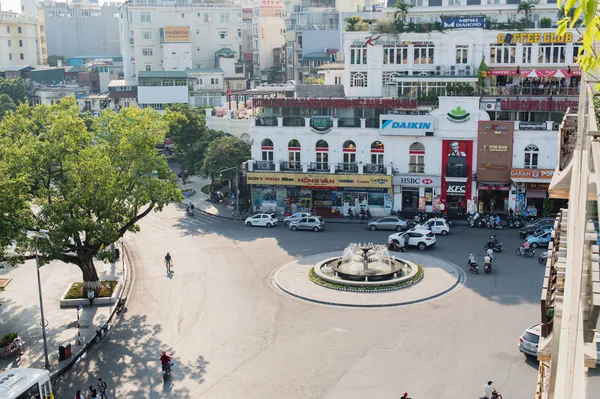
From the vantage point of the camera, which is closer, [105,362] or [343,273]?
[105,362]

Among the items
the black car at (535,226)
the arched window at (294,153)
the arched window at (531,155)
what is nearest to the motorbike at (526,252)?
the black car at (535,226)

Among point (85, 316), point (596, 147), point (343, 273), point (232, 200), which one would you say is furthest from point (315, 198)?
point (596, 147)

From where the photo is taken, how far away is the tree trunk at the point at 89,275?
99.5 ft

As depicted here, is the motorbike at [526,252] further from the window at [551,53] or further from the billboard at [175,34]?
the billboard at [175,34]

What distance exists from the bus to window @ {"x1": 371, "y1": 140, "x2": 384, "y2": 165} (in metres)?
29.8

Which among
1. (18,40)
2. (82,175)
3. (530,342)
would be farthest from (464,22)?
(18,40)

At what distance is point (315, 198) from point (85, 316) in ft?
71.6

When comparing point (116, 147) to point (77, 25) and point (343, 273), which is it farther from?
point (77, 25)

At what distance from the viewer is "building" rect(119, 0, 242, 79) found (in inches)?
3548

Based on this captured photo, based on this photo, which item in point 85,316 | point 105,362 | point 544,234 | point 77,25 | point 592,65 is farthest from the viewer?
point 77,25

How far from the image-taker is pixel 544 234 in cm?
3656

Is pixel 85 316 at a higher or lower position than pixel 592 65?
lower

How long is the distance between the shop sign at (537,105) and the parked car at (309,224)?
46.9ft

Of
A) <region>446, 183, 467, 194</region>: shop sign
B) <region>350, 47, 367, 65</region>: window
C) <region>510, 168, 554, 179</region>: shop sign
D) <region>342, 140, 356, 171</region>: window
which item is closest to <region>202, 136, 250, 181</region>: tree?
<region>342, 140, 356, 171</region>: window
